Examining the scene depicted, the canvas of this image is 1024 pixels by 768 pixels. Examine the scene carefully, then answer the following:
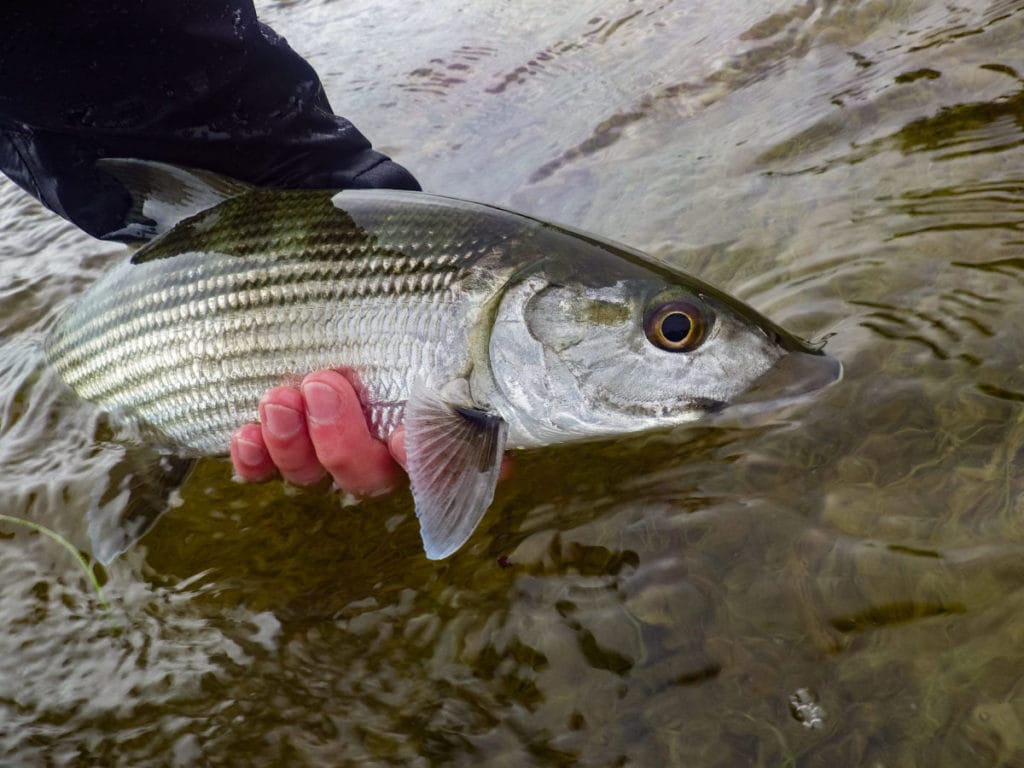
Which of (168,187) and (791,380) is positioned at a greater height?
(168,187)

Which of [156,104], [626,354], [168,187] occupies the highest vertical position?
[156,104]

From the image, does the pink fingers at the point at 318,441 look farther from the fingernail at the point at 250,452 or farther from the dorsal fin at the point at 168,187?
the dorsal fin at the point at 168,187

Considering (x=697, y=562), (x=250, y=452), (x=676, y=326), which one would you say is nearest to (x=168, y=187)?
(x=250, y=452)

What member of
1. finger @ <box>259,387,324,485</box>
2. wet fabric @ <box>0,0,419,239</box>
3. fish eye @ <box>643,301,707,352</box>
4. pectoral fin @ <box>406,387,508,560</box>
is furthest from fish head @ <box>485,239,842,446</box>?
wet fabric @ <box>0,0,419,239</box>

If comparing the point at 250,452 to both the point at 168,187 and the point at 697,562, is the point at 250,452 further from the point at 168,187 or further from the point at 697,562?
the point at 697,562

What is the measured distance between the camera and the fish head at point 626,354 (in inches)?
97.3

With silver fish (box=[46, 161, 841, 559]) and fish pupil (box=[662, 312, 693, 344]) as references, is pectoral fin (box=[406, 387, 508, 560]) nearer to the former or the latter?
silver fish (box=[46, 161, 841, 559])

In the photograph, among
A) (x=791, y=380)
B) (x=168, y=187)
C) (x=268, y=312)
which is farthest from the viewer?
(x=168, y=187)

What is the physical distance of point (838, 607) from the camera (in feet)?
7.29

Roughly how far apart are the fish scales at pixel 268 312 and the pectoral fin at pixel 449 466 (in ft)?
A: 0.57

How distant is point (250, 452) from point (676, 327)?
167 centimetres

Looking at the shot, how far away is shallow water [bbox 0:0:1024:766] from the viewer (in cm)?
213

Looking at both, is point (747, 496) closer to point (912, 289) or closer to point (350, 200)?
point (912, 289)

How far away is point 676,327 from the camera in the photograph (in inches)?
98.3
